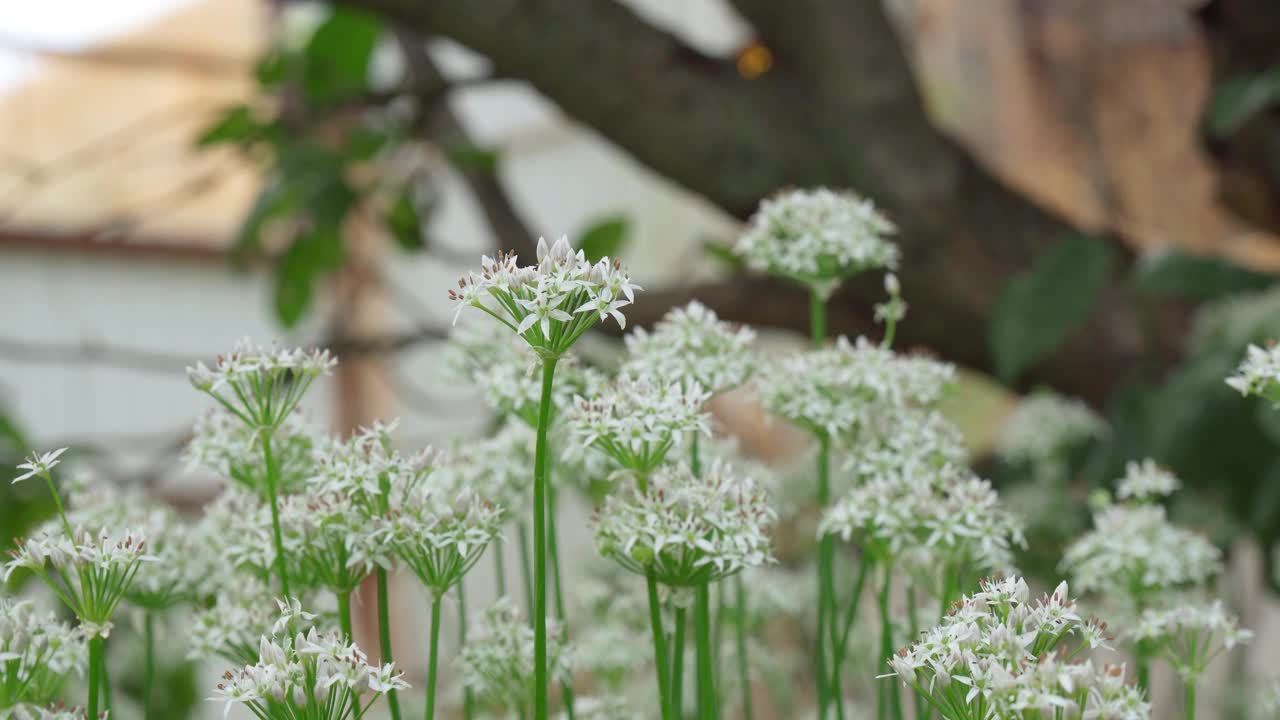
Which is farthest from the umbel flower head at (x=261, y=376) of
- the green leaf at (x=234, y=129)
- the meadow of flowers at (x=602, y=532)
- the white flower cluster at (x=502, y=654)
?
the green leaf at (x=234, y=129)

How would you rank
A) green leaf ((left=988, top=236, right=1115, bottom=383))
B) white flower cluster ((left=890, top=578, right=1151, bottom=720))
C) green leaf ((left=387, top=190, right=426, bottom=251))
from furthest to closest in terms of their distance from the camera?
green leaf ((left=387, top=190, right=426, bottom=251)), green leaf ((left=988, top=236, right=1115, bottom=383)), white flower cluster ((left=890, top=578, right=1151, bottom=720))

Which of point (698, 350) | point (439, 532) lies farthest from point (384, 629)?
point (698, 350)

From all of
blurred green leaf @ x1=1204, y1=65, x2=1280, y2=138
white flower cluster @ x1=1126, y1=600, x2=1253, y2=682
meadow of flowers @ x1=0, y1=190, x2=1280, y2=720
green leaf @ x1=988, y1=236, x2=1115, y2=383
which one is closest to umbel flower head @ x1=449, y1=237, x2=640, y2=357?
meadow of flowers @ x1=0, y1=190, x2=1280, y2=720

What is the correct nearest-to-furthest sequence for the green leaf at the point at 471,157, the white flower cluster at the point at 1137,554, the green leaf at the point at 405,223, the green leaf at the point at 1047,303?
the white flower cluster at the point at 1137,554 < the green leaf at the point at 1047,303 < the green leaf at the point at 471,157 < the green leaf at the point at 405,223

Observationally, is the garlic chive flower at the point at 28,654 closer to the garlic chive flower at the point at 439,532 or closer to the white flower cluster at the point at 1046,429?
the garlic chive flower at the point at 439,532

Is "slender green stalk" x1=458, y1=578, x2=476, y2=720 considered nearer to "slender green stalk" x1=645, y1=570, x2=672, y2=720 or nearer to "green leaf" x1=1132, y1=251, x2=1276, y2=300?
"slender green stalk" x1=645, y1=570, x2=672, y2=720

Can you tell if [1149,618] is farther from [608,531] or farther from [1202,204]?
[1202,204]
